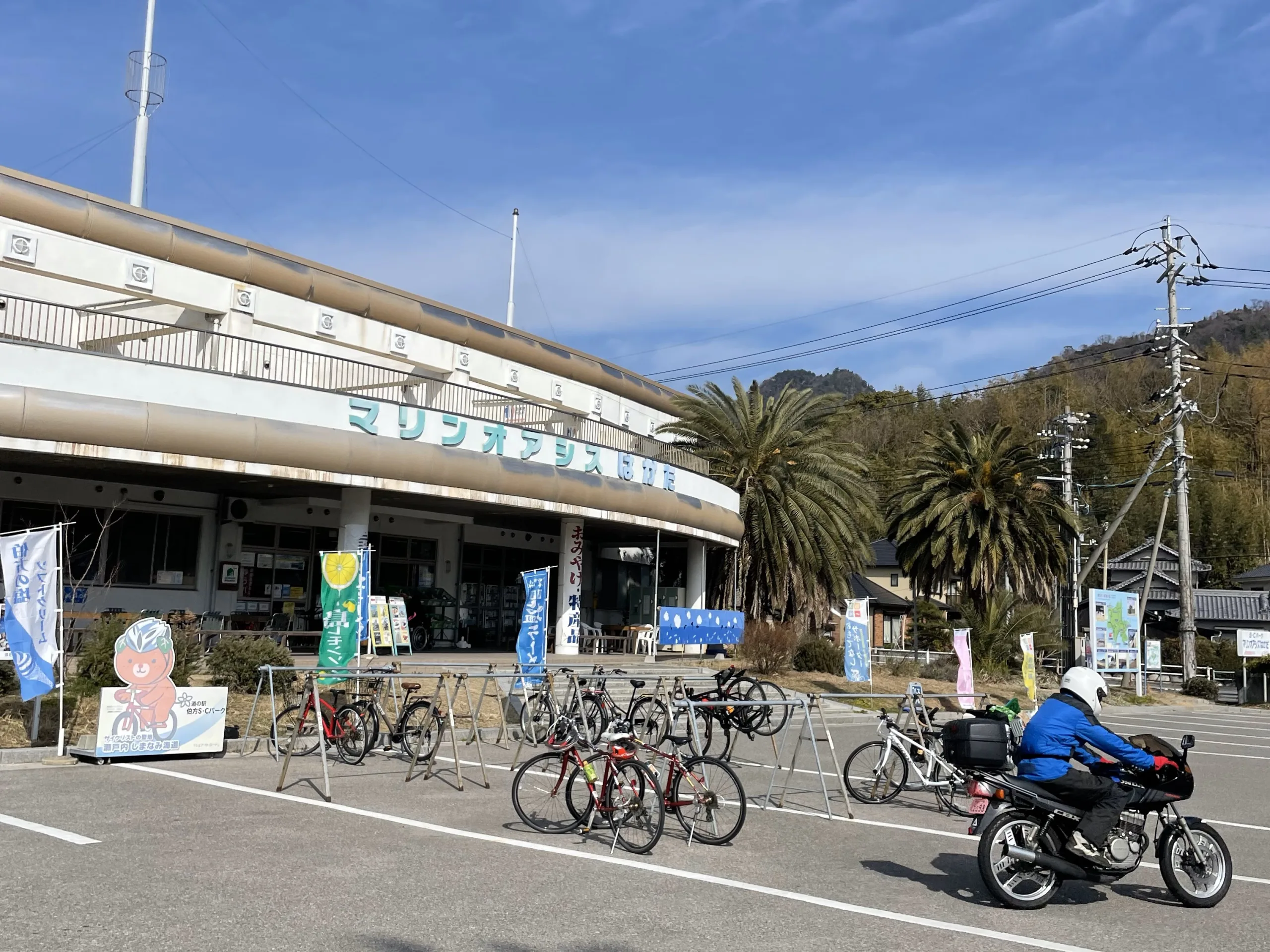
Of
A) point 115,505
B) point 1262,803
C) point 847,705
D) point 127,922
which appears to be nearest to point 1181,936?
point 127,922

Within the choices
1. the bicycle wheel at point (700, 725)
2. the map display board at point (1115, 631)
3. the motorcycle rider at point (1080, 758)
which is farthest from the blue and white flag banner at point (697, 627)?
the motorcycle rider at point (1080, 758)

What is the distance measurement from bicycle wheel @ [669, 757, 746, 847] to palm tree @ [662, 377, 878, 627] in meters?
26.0

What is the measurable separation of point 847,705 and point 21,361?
1708cm

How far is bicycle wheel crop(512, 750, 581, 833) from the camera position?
9180 millimetres

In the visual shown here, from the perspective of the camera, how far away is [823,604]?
36.4 meters

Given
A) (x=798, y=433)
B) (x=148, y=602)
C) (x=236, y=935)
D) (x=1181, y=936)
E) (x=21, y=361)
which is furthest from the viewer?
(x=798, y=433)

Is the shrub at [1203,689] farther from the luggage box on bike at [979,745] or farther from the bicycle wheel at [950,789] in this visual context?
the luggage box on bike at [979,745]

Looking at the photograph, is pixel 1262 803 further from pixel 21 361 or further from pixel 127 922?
pixel 21 361

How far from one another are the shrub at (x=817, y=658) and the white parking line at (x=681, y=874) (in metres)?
19.9

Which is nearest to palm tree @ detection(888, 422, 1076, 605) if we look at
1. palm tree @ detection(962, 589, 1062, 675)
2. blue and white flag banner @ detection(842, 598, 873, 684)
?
palm tree @ detection(962, 589, 1062, 675)

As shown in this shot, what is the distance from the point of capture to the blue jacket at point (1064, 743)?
742cm

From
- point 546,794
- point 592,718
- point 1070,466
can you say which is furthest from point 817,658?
Result: point 546,794

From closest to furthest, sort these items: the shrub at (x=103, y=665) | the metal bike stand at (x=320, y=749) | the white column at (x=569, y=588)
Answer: the metal bike stand at (x=320, y=749) → the shrub at (x=103, y=665) → the white column at (x=569, y=588)

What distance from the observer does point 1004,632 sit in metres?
32.4
